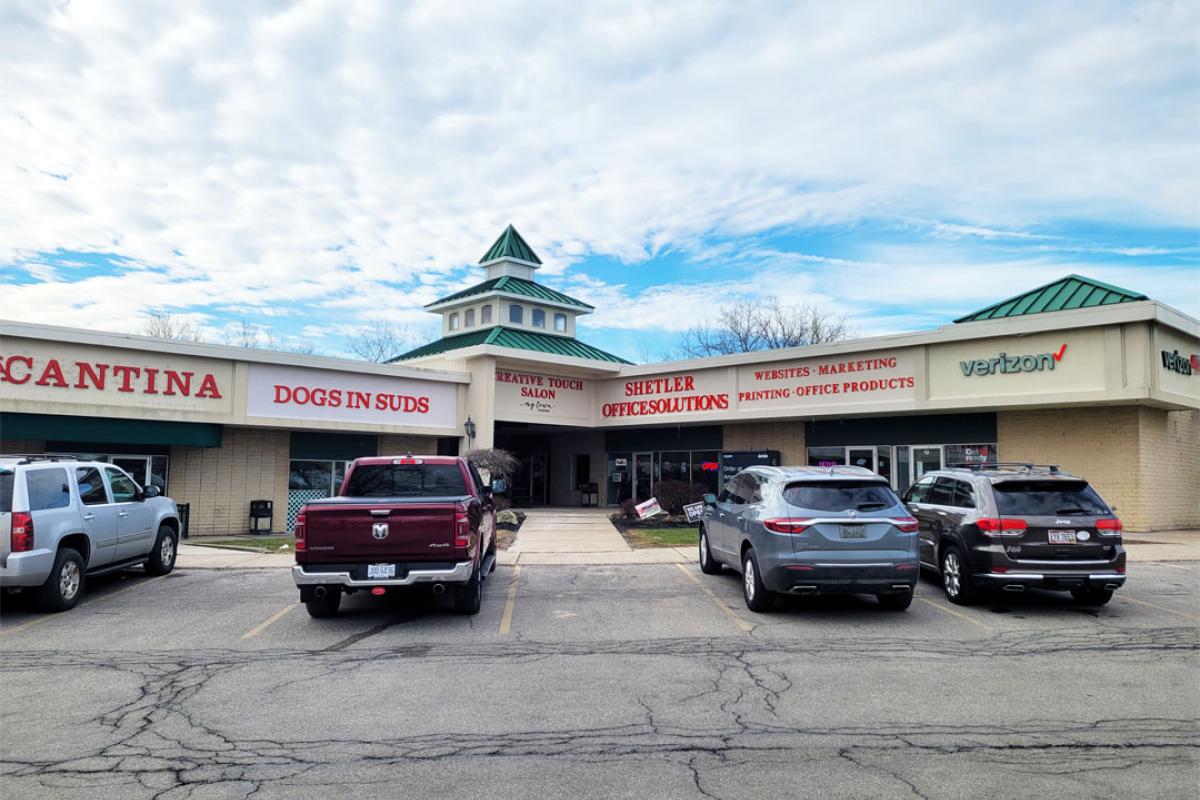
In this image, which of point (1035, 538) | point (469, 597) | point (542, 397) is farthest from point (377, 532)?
point (542, 397)

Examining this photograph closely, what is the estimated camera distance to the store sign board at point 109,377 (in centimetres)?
1898

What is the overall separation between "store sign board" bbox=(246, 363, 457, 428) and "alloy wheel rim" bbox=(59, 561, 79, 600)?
12778 mm

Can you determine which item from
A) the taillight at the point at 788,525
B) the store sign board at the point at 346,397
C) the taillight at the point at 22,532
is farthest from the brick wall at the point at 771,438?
the taillight at the point at 22,532

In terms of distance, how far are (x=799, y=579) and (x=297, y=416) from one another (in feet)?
58.8

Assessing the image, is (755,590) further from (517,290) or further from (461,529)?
(517,290)

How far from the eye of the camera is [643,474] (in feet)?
105

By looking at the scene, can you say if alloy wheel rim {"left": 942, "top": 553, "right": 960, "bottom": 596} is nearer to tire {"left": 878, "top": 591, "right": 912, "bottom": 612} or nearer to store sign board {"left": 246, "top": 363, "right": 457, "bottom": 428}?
tire {"left": 878, "top": 591, "right": 912, "bottom": 612}

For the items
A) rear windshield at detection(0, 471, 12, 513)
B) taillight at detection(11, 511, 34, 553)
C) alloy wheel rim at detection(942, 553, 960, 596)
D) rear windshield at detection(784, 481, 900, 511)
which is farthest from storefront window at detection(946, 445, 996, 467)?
rear windshield at detection(0, 471, 12, 513)

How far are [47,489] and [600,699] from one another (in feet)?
24.6

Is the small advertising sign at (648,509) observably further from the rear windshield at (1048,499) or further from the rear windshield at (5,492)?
the rear windshield at (5,492)

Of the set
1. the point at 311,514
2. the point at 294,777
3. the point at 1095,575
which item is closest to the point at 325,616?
the point at 311,514

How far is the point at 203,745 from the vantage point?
17.9 ft

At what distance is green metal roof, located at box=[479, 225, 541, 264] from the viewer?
117 feet

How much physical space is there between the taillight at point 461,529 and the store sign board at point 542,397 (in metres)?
19.8
